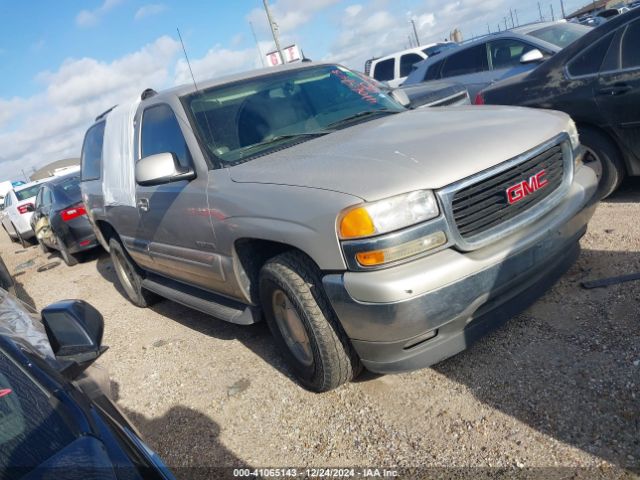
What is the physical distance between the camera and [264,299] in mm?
3051

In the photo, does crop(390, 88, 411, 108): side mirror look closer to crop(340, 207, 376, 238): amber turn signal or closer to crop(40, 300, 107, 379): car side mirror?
crop(340, 207, 376, 238): amber turn signal

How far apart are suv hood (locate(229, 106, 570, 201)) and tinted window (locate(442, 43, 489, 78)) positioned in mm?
4827

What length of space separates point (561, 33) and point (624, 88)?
153 inches

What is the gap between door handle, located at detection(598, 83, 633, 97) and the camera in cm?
418

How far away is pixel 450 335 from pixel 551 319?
979 mm

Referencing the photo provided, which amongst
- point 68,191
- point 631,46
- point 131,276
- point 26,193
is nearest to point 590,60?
→ point 631,46

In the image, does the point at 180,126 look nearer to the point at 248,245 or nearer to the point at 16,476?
the point at 248,245

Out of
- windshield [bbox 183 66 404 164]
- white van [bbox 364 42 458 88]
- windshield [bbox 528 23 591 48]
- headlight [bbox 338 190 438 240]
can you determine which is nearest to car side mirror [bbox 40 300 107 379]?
headlight [bbox 338 190 438 240]

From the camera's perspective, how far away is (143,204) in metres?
4.11

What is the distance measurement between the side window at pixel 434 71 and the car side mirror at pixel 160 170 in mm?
5996

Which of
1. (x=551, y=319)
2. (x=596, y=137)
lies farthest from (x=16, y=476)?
(x=596, y=137)

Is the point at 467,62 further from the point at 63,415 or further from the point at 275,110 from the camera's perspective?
the point at 63,415

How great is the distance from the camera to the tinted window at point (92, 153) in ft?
17.3

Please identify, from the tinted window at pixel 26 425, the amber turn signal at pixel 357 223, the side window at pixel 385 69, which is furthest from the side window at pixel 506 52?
the tinted window at pixel 26 425
